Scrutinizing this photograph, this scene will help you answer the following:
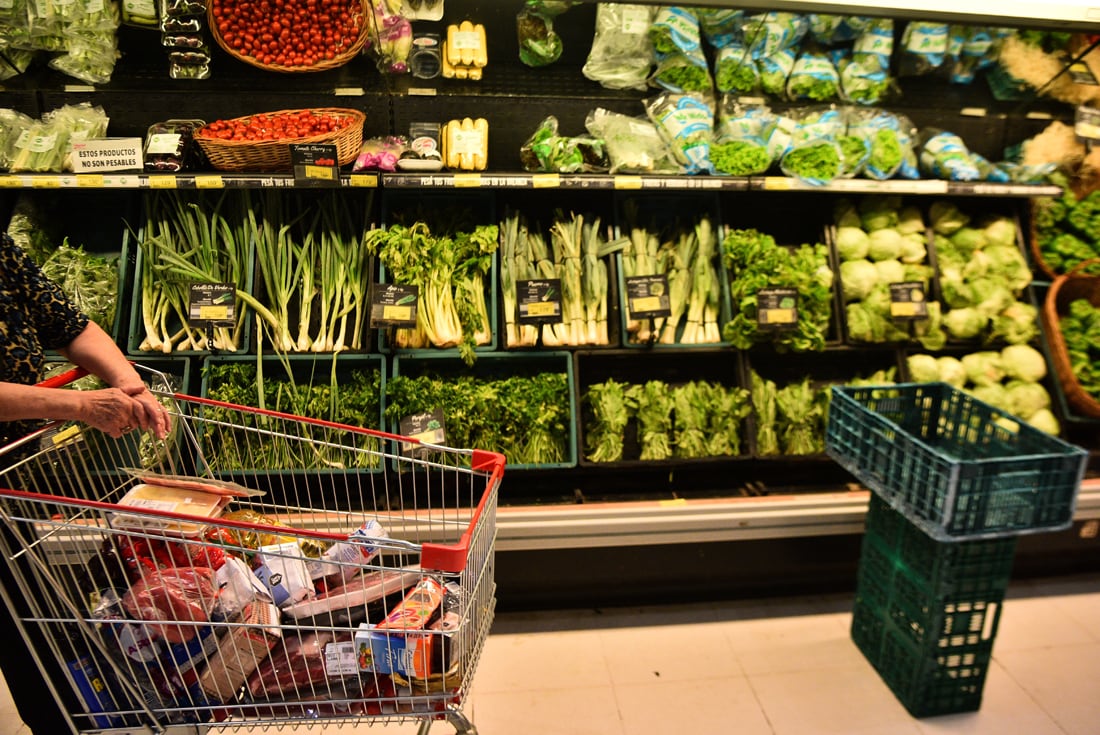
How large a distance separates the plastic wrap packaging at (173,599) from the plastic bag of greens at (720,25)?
2987mm

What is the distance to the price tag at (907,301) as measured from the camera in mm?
3010

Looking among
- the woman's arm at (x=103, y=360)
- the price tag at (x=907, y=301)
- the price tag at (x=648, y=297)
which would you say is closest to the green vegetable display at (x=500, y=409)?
the price tag at (x=648, y=297)

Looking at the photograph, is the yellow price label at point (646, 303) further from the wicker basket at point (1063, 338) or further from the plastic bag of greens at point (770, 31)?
the wicker basket at point (1063, 338)

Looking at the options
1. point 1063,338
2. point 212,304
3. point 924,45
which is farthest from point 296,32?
point 1063,338

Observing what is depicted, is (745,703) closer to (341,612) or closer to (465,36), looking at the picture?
(341,612)

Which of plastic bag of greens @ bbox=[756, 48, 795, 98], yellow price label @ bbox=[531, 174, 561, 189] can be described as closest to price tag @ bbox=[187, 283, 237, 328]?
yellow price label @ bbox=[531, 174, 561, 189]

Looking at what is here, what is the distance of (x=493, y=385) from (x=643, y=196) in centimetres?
120

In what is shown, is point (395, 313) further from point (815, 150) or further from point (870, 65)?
point (870, 65)

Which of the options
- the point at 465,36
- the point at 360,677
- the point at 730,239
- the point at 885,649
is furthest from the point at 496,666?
the point at 465,36

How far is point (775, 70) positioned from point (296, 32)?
2.12m

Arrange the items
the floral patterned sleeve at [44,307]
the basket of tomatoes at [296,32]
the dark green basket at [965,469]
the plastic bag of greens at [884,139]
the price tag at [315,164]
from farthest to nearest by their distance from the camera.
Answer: the plastic bag of greens at [884,139], the basket of tomatoes at [296,32], the price tag at [315,164], the dark green basket at [965,469], the floral patterned sleeve at [44,307]

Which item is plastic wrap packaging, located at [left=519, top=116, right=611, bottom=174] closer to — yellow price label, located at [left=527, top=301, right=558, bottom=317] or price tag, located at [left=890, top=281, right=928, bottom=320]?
yellow price label, located at [left=527, top=301, right=558, bottom=317]

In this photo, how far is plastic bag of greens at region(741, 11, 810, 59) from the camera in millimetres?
3133

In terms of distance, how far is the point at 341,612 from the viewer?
1.53m
